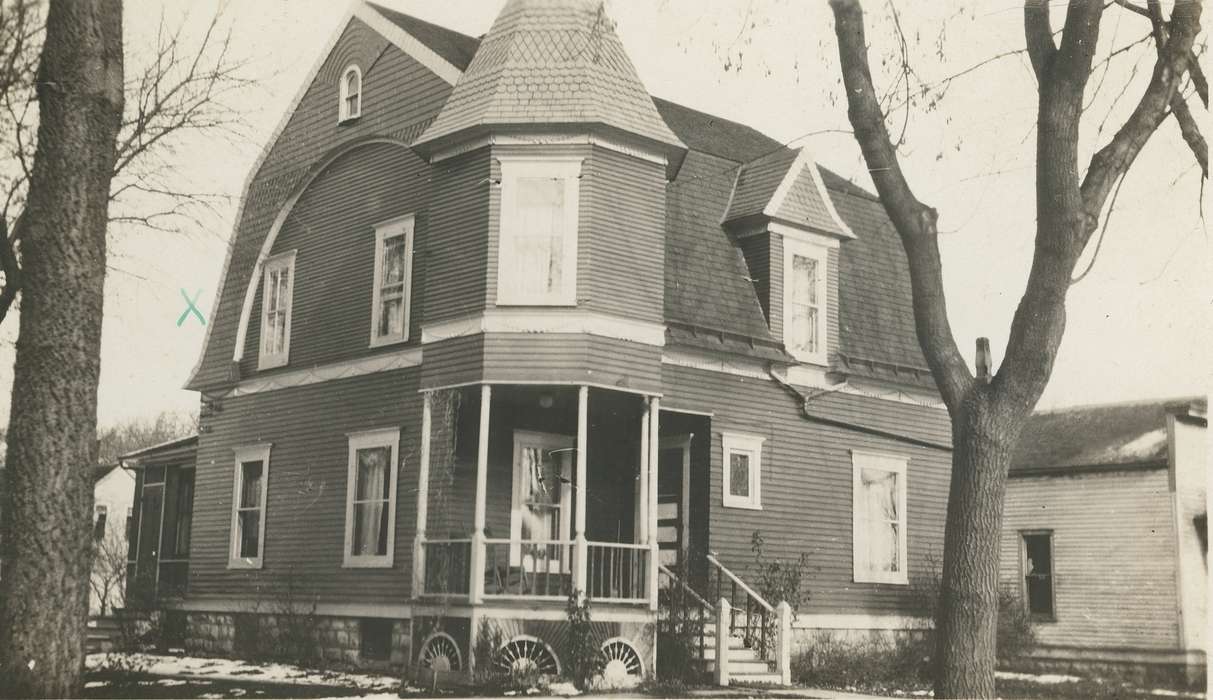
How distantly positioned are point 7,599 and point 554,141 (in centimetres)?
814

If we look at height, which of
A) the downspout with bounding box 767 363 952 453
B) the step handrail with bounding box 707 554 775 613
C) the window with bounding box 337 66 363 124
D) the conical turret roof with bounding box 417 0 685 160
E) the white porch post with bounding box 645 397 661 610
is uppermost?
the window with bounding box 337 66 363 124

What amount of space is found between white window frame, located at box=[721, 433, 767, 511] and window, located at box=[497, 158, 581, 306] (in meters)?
3.72

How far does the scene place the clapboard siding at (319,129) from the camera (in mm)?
17609

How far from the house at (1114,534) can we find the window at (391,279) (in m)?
10.9

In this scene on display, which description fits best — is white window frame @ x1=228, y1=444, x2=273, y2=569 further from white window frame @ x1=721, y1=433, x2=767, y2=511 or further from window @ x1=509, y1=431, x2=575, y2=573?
white window frame @ x1=721, y1=433, x2=767, y2=511

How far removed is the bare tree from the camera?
11.0m

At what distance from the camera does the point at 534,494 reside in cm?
1638

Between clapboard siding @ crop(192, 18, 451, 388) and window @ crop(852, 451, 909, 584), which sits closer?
clapboard siding @ crop(192, 18, 451, 388)

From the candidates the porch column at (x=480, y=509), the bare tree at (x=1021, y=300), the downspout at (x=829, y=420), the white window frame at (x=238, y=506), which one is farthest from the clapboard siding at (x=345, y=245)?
the bare tree at (x=1021, y=300)

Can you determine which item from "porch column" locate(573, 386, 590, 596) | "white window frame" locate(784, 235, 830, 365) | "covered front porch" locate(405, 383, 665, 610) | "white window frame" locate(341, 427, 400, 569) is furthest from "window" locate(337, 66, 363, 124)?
"porch column" locate(573, 386, 590, 596)

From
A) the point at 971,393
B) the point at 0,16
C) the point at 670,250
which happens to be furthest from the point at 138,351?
the point at 971,393

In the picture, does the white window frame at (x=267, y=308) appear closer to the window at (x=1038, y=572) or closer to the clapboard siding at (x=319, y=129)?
the clapboard siding at (x=319, y=129)

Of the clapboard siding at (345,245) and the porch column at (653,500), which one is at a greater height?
the clapboard siding at (345,245)

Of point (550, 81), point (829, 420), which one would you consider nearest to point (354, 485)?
point (550, 81)
